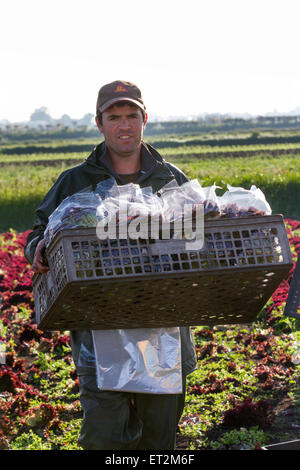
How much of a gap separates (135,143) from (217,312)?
83 centimetres

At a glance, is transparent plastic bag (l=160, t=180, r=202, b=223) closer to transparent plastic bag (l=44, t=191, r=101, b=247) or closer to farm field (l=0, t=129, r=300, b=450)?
transparent plastic bag (l=44, t=191, r=101, b=247)

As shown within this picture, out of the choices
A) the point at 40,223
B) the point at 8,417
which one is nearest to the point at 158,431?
the point at 40,223

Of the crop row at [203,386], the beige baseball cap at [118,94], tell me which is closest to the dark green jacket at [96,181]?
the beige baseball cap at [118,94]

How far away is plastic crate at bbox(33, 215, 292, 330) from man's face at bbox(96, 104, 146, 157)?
722mm

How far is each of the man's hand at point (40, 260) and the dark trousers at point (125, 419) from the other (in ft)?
1.89

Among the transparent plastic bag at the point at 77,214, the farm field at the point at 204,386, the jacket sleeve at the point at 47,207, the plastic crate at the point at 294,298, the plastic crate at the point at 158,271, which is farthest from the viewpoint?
the farm field at the point at 204,386

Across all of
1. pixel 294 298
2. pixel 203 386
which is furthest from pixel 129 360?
pixel 203 386

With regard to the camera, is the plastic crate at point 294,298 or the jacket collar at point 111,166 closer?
the plastic crate at point 294,298

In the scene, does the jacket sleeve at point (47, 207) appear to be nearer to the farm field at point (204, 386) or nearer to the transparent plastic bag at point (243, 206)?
the farm field at point (204, 386)

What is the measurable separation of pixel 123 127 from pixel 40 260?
74 centimetres

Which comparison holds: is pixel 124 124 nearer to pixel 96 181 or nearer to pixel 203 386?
pixel 96 181

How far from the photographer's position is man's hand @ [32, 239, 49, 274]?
103 inches

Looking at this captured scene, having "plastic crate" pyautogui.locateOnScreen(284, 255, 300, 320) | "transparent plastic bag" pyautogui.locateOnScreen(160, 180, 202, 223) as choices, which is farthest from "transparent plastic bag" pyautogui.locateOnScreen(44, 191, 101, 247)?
"plastic crate" pyautogui.locateOnScreen(284, 255, 300, 320)

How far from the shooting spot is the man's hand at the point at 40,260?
2.62 meters
